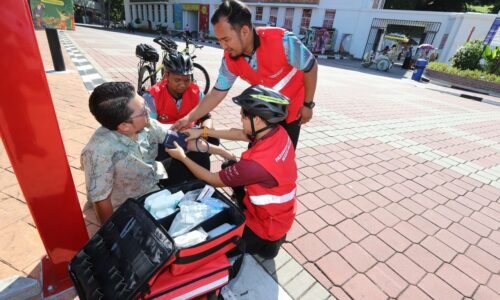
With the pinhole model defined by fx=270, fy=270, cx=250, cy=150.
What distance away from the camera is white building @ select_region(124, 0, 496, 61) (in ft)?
61.1

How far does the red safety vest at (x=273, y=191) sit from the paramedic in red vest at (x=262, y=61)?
0.66m

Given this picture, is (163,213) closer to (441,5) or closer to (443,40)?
(443,40)

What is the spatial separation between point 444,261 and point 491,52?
52.7 ft

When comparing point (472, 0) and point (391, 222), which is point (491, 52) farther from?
point (472, 0)

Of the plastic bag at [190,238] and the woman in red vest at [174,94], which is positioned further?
the woman in red vest at [174,94]

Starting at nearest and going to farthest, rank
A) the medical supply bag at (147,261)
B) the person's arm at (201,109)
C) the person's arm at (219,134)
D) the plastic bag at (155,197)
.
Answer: the medical supply bag at (147,261), the plastic bag at (155,197), the person's arm at (219,134), the person's arm at (201,109)

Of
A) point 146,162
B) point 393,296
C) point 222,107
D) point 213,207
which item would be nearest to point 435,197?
point 393,296

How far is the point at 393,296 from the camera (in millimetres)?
2061

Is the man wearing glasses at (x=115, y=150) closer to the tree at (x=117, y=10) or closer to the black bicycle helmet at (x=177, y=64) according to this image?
the black bicycle helmet at (x=177, y=64)

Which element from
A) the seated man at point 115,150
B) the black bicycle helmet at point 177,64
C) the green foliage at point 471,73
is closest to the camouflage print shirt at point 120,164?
the seated man at point 115,150

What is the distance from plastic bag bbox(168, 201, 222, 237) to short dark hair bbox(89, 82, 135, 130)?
27.3 inches

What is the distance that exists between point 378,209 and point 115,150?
9.16 feet

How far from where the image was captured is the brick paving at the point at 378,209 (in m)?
2.17

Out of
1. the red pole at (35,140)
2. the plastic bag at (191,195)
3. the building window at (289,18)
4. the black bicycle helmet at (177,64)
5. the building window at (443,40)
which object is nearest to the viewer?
the red pole at (35,140)
